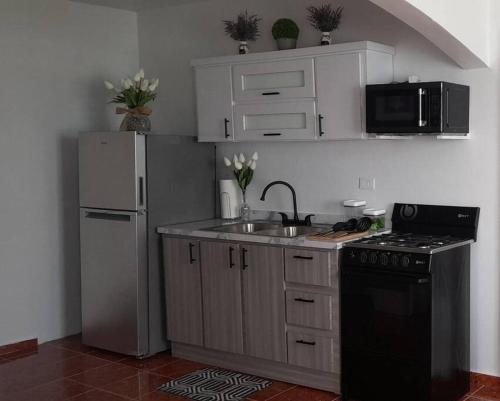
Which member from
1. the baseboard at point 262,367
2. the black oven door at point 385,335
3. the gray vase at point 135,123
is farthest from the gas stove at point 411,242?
the gray vase at point 135,123

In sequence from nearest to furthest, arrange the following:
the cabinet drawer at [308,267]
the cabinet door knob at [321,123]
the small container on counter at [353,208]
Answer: the cabinet drawer at [308,267]
the cabinet door knob at [321,123]
the small container on counter at [353,208]

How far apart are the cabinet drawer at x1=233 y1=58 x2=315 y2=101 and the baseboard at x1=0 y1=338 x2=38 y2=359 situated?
234 cm

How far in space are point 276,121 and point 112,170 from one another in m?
1.18

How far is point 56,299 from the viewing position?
19.0 feet

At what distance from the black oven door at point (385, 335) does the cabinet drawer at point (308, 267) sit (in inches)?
4.6

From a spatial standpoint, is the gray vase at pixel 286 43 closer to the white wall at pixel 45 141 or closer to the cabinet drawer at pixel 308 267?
the cabinet drawer at pixel 308 267

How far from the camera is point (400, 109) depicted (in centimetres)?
440

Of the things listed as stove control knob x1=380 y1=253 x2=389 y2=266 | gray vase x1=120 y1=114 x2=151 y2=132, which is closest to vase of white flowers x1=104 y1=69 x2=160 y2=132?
gray vase x1=120 y1=114 x2=151 y2=132

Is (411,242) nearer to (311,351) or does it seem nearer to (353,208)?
(353,208)

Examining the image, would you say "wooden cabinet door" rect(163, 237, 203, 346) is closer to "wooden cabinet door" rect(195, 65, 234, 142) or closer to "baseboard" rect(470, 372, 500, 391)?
"wooden cabinet door" rect(195, 65, 234, 142)

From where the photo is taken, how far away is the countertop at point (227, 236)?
4451 millimetres

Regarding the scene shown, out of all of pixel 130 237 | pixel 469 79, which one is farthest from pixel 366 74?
pixel 130 237

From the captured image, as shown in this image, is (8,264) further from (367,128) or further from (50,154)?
(367,128)

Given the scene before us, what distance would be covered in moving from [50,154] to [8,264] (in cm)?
87
